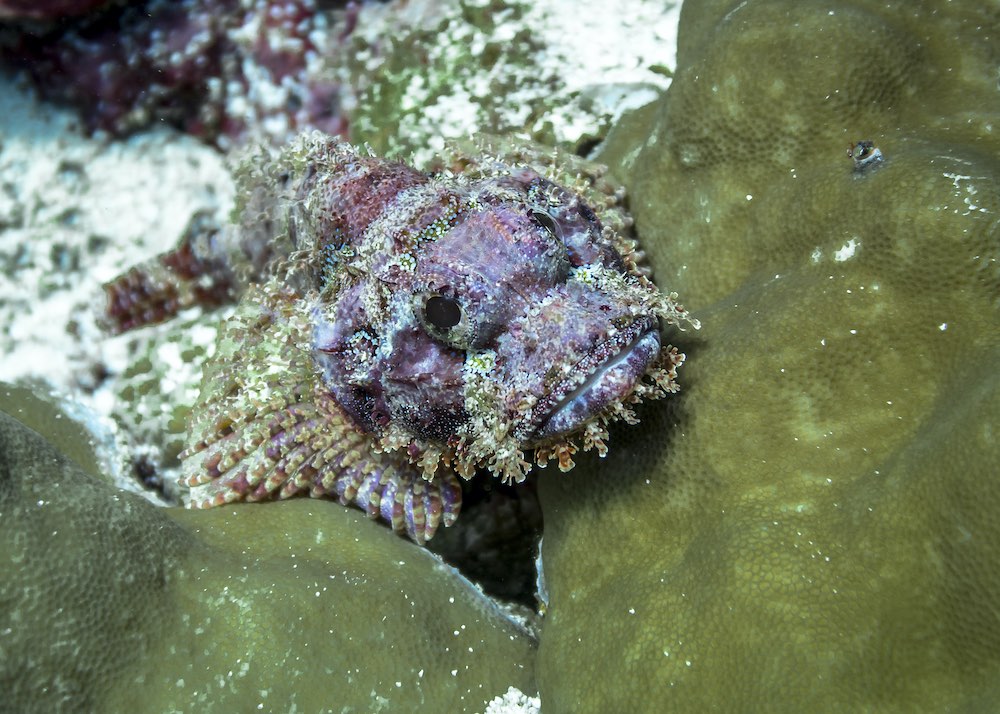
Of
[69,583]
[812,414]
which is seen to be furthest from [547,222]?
[69,583]

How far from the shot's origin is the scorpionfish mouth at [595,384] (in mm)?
2717

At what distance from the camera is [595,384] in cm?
274

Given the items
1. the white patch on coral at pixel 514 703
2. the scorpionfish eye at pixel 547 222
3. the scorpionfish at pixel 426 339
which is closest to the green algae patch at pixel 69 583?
the scorpionfish at pixel 426 339

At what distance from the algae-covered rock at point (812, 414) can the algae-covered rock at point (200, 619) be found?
0.52 metres

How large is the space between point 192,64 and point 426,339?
164 inches

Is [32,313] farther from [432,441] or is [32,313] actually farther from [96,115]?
[432,441]

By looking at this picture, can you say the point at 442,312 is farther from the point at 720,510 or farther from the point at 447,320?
the point at 720,510


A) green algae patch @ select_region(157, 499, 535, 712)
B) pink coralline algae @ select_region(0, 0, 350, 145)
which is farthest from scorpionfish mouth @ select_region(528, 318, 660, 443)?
pink coralline algae @ select_region(0, 0, 350, 145)

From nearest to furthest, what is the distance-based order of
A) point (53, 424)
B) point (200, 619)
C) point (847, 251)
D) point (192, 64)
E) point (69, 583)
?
point (69, 583) → point (200, 619) → point (847, 251) → point (53, 424) → point (192, 64)

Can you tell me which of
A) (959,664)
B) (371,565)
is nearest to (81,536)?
(371,565)

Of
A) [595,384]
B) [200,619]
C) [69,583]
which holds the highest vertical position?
[595,384]

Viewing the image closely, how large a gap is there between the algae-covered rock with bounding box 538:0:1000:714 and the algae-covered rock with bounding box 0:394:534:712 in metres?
0.52

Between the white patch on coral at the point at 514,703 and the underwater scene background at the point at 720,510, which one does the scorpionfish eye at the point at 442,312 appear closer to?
the underwater scene background at the point at 720,510

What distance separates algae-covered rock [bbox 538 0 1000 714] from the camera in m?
2.39
